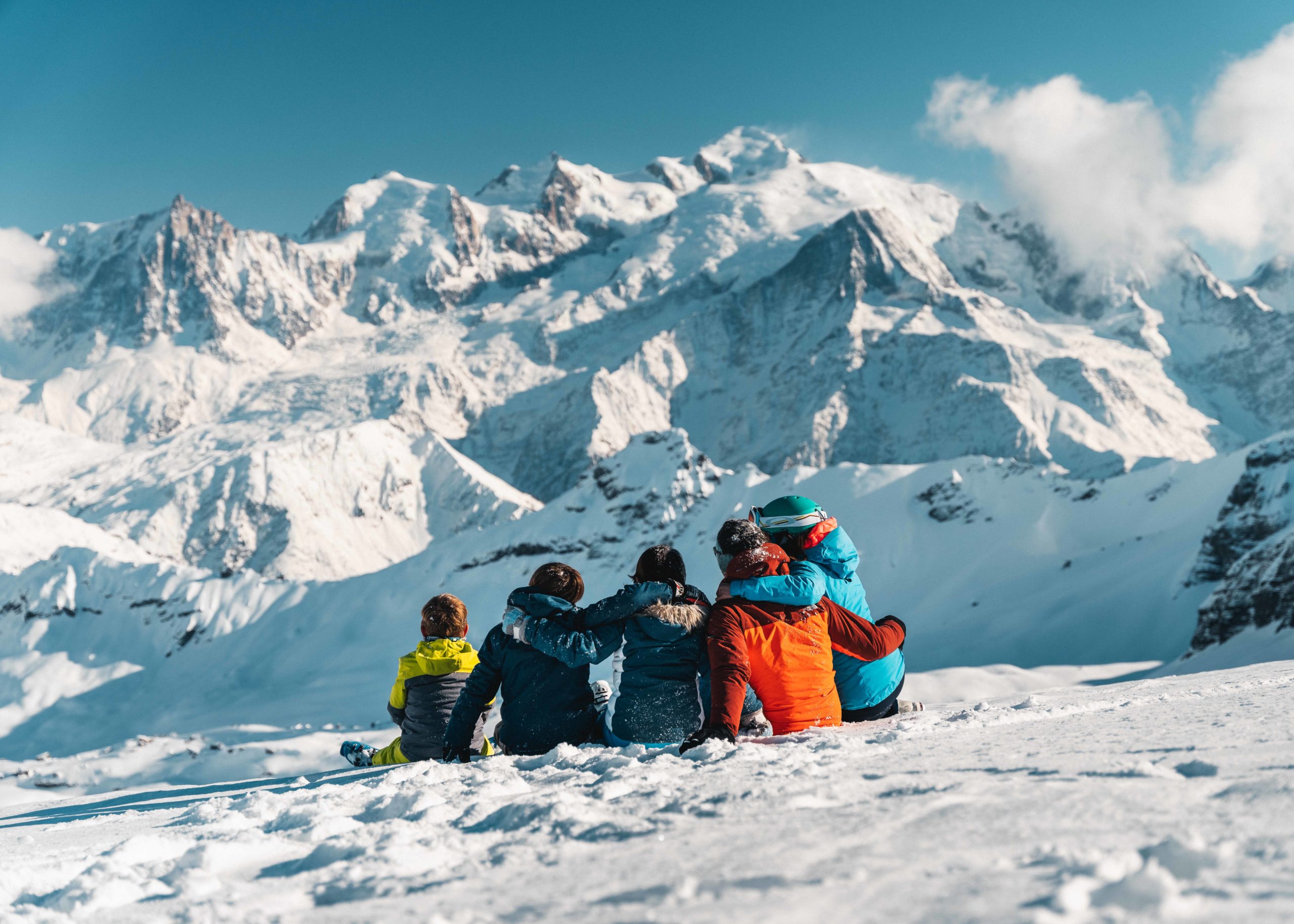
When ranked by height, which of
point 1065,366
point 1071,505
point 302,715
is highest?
point 1065,366

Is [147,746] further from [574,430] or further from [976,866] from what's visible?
[574,430]

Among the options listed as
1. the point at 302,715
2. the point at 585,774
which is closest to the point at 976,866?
the point at 585,774

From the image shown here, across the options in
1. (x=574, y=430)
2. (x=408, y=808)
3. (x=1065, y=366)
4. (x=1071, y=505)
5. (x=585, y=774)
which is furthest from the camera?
(x=574, y=430)

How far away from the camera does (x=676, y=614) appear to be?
232 inches

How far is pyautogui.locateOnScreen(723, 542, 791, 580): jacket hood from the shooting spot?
18.3ft

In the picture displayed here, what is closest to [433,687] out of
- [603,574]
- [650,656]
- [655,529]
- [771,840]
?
[650,656]

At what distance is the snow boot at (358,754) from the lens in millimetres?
8559

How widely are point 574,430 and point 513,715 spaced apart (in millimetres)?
192002

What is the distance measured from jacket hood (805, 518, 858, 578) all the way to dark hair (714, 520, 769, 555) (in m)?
0.66

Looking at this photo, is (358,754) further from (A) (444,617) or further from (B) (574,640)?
(B) (574,640)

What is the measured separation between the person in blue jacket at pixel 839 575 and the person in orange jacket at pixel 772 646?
17 cm

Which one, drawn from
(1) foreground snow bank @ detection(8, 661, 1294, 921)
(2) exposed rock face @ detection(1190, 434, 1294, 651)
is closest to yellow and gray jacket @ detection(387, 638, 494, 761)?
(1) foreground snow bank @ detection(8, 661, 1294, 921)

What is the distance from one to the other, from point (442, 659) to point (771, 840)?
513 centimetres

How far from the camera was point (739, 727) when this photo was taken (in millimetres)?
5852
